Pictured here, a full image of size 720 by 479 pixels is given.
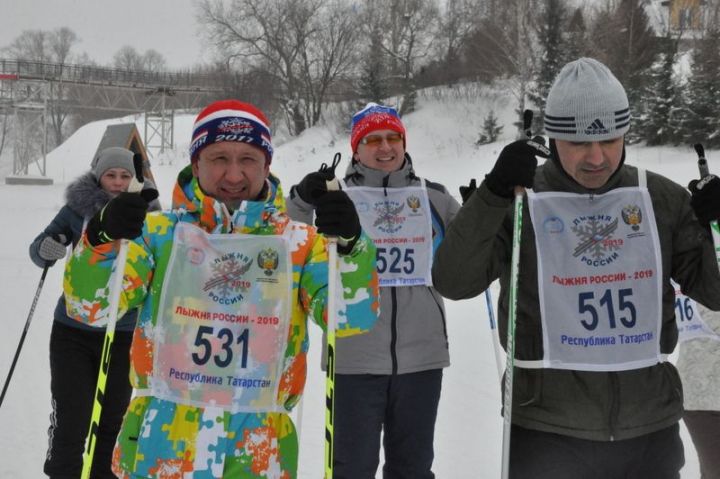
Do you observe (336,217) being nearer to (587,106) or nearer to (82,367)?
(587,106)

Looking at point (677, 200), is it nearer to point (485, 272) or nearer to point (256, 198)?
point (485, 272)

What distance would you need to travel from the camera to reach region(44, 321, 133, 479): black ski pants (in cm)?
368

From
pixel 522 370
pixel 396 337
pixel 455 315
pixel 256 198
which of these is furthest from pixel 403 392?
pixel 455 315

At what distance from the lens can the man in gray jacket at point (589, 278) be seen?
82.4 inches

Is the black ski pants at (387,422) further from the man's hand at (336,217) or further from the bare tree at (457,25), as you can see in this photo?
the bare tree at (457,25)

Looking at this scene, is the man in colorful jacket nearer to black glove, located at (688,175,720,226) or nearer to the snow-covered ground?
black glove, located at (688,175,720,226)

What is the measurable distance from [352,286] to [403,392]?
136cm

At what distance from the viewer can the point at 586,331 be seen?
215cm

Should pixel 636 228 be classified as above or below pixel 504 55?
below

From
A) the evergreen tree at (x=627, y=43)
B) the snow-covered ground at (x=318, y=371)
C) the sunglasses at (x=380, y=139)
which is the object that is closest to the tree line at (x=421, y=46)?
the evergreen tree at (x=627, y=43)

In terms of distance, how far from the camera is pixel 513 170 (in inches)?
80.2

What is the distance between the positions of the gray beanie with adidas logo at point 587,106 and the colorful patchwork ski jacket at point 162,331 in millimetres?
693

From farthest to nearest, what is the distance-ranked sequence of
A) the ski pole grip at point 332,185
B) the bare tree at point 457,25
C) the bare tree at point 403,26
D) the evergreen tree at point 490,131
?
the bare tree at point 403,26, the bare tree at point 457,25, the evergreen tree at point 490,131, the ski pole grip at point 332,185

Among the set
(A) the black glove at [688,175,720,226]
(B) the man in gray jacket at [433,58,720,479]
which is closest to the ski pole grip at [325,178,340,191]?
(B) the man in gray jacket at [433,58,720,479]
